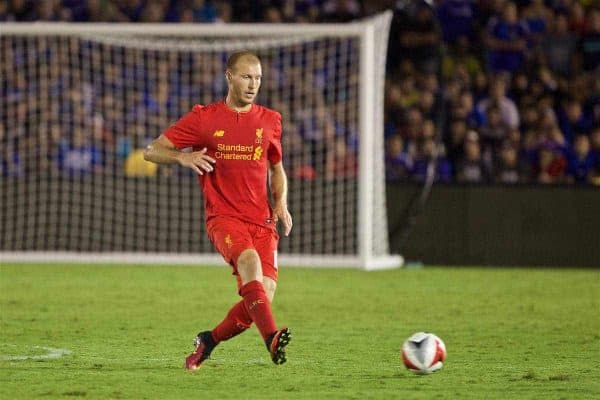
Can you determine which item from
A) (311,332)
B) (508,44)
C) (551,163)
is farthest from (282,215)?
(508,44)

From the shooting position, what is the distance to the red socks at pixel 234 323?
7.48 meters

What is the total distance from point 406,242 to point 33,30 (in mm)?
5402

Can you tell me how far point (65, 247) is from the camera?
16469 mm

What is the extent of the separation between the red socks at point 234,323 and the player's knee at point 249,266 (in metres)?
0.17

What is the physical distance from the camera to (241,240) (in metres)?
7.53

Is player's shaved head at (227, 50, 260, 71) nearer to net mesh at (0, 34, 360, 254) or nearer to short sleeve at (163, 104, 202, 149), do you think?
short sleeve at (163, 104, 202, 149)

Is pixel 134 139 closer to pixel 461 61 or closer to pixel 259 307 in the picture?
pixel 461 61

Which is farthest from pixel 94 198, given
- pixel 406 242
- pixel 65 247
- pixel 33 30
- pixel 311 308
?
pixel 311 308

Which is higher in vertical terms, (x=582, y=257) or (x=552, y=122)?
(x=552, y=122)

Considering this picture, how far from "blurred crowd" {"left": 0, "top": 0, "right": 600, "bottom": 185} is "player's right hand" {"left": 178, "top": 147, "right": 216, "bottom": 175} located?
8884mm

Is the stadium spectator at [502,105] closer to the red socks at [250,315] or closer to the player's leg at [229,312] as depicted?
the player's leg at [229,312]

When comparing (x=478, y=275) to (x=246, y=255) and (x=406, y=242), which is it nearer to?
(x=406, y=242)

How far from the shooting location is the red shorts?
7.51 meters

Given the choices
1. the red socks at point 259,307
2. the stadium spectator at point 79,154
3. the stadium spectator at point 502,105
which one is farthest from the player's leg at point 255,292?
the stadium spectator at point 502,105
